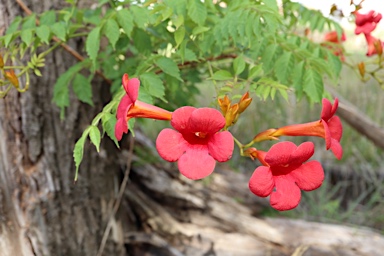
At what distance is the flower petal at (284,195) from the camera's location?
136 centimetres

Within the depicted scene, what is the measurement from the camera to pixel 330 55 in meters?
2.26

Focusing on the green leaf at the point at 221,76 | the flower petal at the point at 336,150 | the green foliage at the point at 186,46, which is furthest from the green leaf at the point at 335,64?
the flower petal at the point at 336,150

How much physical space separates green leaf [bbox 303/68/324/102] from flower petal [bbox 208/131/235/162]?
0.76 metres

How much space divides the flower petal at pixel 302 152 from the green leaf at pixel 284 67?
2.25ft

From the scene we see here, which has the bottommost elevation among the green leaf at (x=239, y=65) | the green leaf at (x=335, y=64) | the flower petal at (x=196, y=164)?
the green leaf at (x=335, y=64)

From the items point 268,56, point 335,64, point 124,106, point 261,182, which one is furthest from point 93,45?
point 335,64

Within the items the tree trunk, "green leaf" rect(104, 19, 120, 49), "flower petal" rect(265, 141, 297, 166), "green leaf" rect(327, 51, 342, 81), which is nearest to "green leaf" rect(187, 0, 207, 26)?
"green leaf" rect(104, 19, 120, 49)

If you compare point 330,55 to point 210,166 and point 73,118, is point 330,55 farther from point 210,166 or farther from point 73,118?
point 73,118

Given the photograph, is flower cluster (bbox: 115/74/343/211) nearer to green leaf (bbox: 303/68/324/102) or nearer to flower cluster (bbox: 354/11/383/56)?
green leaf (bbox: 303/68/324/102)

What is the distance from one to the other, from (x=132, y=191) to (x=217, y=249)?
742mm

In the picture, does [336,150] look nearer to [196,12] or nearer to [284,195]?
[284,195]

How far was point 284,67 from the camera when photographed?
6.52 ft

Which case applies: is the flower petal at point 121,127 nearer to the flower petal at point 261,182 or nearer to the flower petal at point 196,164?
the flower petal at point 196,164

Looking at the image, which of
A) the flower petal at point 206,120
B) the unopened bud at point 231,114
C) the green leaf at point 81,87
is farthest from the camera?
the green leaf at point 81,87
